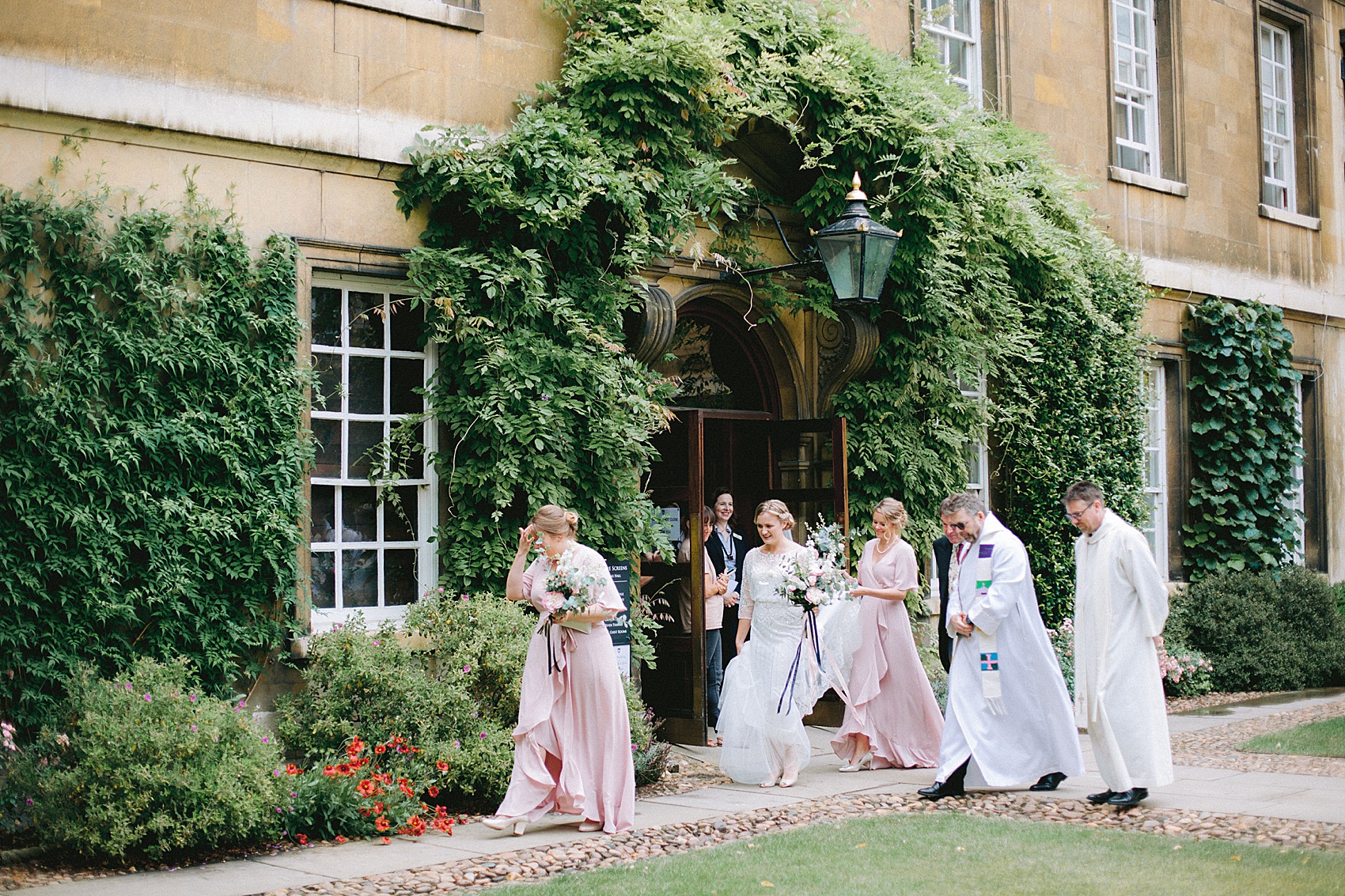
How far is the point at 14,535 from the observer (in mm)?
7098

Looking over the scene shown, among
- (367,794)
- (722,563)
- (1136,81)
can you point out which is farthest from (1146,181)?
(367,794)

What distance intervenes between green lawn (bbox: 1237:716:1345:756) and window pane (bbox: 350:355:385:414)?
6.82 metres

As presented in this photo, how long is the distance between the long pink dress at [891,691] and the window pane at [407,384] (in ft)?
11.0

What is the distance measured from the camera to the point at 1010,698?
26.7 ft

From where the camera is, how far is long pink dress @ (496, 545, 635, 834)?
23.5 ft

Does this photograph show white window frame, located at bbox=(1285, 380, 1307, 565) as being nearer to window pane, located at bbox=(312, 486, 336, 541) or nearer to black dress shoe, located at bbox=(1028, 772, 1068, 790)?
black dress shoe, located at bbox=(1028, 772, 1068, 790)

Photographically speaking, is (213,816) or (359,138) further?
(359,138)

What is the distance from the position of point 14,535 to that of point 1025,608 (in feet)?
18.8

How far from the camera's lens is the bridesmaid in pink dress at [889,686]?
9258 millimetres

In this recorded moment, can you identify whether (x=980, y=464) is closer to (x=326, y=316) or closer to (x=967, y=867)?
(x=326, y=316)

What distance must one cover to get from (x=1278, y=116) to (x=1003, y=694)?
12.4 m

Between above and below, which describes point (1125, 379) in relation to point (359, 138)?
below

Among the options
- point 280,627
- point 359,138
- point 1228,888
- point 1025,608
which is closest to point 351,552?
point 280,627

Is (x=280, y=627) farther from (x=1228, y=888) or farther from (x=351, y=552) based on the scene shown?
(x=1228, y=888)
